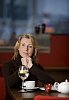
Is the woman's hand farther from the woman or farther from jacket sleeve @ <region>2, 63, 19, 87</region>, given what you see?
jacket sleeve @ <region>2, 63, 19, 87</region>

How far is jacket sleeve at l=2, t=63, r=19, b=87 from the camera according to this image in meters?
3.06

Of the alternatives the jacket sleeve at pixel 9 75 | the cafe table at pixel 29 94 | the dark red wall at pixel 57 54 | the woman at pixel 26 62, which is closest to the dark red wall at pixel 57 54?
the dark red wall at pixel 57 54

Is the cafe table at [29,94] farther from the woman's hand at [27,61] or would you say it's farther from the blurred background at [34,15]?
the blurred background at [34,15]

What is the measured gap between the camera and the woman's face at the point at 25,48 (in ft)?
10.4

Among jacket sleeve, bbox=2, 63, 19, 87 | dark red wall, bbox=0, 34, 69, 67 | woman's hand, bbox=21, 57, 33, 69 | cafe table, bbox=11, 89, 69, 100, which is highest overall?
woman's hand, bbox=21, 57, 33, 69

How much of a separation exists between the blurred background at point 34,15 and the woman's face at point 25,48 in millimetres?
3715

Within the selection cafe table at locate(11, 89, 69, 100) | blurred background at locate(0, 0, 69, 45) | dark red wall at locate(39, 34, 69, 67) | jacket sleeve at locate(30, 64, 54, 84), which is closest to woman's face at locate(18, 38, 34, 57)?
jacket sleeve at locate(30, 64, 54, 84)

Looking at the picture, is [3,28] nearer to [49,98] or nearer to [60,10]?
[60,10]

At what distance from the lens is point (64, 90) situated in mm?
2752

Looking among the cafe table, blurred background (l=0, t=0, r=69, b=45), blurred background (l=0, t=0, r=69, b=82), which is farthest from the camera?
blurred background (l=0, t=0, r=69, b=45)

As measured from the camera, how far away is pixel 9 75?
3.16 metres

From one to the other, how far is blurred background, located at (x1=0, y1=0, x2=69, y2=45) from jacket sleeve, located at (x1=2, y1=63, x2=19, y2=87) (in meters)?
3.77

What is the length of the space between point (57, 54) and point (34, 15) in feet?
3.02

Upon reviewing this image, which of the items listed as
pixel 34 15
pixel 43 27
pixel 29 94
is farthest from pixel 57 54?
pixel 29 94
